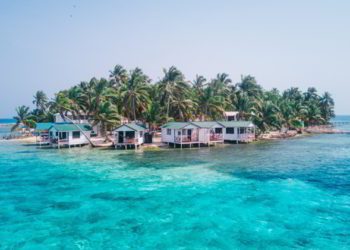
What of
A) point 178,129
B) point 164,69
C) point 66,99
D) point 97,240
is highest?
point 164,69

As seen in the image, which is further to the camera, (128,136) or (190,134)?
(190,134)

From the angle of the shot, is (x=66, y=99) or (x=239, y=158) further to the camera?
(x=66, y=99)

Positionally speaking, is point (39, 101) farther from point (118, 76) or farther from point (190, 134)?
point (190, 134)

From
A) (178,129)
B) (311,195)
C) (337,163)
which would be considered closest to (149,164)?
(178,129)

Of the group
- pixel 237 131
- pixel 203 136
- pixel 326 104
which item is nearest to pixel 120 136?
pixel 203 136

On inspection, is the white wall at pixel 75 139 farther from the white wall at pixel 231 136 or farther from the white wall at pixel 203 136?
the white wall at pixel 231 136

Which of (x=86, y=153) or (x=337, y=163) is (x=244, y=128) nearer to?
(x=337, y=163)
